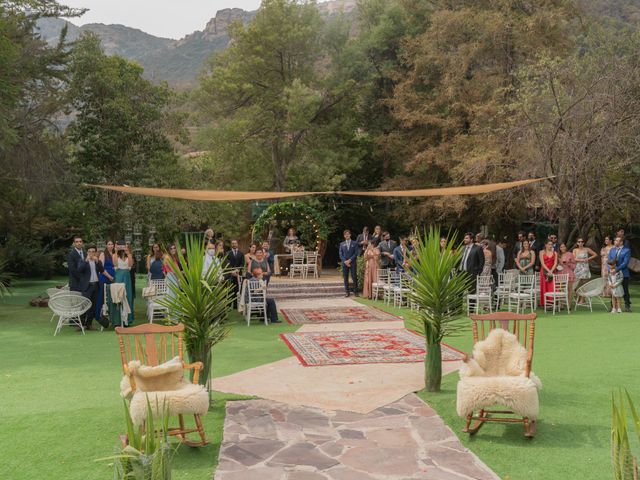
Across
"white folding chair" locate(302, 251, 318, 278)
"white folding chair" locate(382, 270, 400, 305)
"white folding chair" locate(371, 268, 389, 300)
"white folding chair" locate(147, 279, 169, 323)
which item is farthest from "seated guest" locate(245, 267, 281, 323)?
"white folding chair" locate(302, 251, 318, 278)

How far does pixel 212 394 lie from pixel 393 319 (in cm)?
597

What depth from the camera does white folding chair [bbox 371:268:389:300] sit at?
14.5 m

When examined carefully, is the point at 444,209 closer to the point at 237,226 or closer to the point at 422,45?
the point at 422,45

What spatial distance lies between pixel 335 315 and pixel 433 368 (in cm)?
633

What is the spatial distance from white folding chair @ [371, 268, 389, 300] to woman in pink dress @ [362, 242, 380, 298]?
0.53 feet

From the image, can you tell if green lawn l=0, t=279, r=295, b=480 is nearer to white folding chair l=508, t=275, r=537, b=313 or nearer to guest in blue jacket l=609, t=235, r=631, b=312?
white folding chair l=508, t=275, r=537, b=313

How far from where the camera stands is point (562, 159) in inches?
542

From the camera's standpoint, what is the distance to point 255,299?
37.8 ft

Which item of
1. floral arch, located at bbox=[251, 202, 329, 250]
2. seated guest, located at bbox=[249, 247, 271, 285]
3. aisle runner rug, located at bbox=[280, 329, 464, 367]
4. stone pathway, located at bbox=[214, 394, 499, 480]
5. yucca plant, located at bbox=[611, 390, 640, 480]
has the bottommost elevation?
Result: stone pathway, located at bbox=[214, 394, 499, 480]

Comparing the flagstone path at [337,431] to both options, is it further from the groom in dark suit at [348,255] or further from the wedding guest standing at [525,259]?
the groom in dark suit at [348,255]

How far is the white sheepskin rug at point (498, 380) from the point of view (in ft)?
15.4

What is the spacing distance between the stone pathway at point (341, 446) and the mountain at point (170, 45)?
2285 inches

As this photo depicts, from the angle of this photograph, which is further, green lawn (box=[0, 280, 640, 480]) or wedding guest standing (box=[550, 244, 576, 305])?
wedding guest standing (box=[550, 244, 576, 305])

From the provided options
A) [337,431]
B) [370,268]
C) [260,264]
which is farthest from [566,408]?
[370,268]
